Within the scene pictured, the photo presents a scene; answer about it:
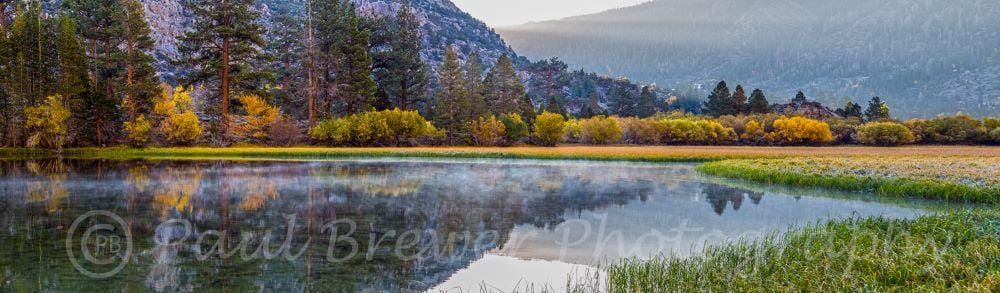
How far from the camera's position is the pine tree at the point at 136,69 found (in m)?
64.1

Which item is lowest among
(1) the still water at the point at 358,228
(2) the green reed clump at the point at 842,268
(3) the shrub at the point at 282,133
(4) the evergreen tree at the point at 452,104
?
(1) the still water at the point at 358,228

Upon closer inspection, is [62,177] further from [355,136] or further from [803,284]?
[355,136]

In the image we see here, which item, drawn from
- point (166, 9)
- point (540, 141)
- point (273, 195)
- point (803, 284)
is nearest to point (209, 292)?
point (803, 284)

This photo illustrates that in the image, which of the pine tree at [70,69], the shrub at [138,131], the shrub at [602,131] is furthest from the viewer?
the shrub at [602,131]

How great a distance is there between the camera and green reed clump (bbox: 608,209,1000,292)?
8.56 metres

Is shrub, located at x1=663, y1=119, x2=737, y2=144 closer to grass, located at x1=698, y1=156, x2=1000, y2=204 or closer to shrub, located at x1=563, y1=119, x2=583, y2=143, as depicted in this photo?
shrub, located at x1=563, y1=119, x2=583, y2=143

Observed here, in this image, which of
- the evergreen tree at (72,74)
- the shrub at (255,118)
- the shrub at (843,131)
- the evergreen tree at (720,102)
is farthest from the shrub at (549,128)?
the evergreen tree at (72,74)

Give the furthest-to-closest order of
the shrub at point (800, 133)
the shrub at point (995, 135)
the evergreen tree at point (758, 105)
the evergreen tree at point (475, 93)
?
1. the evergreen tree at point (758, 105)
2. the evergreen tree at point (475, 93)
3. the shrub at point (800, 133)
4. the shrub at point (995, 135)

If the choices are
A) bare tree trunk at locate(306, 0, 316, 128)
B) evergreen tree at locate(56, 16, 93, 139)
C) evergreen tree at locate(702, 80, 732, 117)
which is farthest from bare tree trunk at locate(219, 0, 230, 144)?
evergreen tree at locate(702, 80, 732, 117)

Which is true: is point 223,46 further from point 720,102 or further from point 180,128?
point 720,102

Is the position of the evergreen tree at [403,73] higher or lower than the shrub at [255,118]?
higher

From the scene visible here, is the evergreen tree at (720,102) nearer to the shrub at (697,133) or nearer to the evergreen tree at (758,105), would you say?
the evergreen tree at (758,105)

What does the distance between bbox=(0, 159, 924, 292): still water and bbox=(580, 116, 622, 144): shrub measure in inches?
2442

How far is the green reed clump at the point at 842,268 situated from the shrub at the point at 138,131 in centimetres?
6098
